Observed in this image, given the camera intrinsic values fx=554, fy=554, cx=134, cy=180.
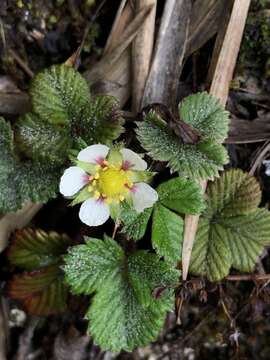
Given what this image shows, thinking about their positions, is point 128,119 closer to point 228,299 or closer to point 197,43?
point 197,43

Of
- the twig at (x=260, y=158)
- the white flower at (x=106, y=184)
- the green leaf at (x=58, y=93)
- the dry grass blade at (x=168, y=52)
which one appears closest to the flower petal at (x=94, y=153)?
the white flower at (x=106, y=184)

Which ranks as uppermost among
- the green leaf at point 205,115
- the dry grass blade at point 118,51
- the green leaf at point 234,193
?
the dry grass blade at point 118,51

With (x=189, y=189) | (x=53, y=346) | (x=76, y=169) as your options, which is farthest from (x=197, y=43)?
(x=53, y=346)

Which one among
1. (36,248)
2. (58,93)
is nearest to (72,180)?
(58,93)

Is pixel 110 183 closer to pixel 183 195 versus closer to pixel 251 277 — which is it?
pixel 183 195

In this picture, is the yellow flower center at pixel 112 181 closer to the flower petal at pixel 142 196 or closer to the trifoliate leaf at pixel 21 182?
the flower petal at pixel 142 196

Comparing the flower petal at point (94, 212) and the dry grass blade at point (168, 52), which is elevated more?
the dry grass blade at point (168, 52)
